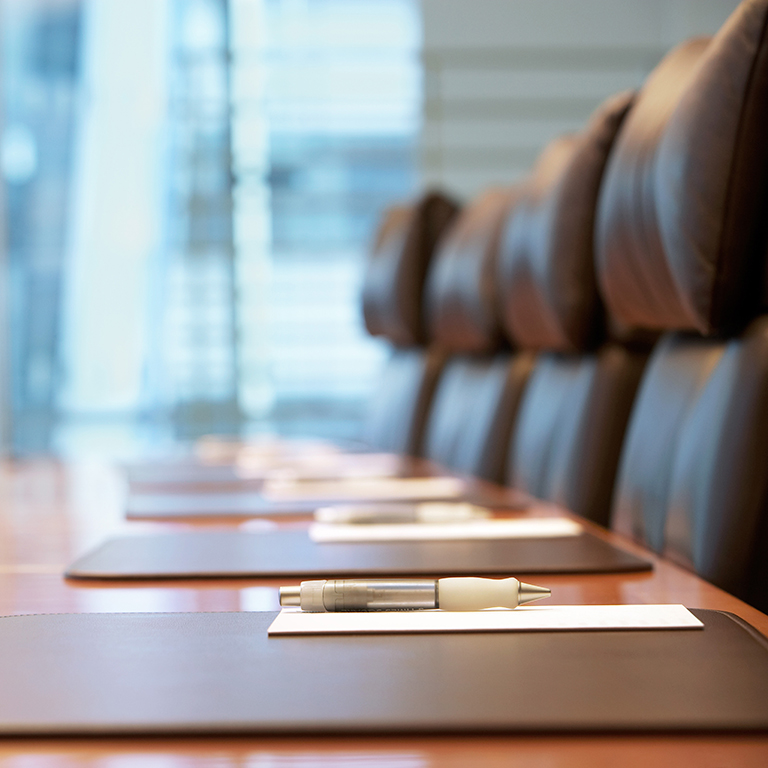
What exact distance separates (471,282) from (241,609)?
1594 millimetres

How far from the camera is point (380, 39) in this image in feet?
14.4

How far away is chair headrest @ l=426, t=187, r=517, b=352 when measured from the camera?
2.06 m

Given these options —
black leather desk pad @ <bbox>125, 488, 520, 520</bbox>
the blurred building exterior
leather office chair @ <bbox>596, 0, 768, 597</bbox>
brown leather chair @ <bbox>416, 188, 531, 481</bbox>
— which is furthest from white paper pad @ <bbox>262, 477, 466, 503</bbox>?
the blurred building exterior

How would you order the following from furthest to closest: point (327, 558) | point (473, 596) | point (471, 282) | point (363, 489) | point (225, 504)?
point (471, 282)
point (363, 489)
point (225, 504)
point (327, 558)
point (473, 596)

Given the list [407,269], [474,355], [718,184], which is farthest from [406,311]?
[718,184]

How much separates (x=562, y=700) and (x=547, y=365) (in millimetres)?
1404

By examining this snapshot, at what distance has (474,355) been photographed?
2.39 metres

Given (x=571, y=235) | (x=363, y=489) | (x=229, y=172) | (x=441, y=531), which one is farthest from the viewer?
(x=229, y=172)

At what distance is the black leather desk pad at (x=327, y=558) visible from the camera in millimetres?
686

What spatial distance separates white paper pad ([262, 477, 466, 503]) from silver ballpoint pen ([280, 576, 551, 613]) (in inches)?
25.5

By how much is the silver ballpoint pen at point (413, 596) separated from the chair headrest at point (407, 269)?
2224 millimetres

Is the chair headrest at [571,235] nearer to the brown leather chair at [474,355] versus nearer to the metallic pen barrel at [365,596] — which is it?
the brown leather chair at [474,355]

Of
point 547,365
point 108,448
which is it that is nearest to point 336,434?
point 108,448

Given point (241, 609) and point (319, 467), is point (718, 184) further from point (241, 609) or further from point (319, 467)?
point (319, 467)
